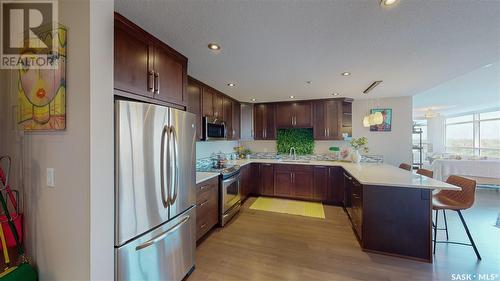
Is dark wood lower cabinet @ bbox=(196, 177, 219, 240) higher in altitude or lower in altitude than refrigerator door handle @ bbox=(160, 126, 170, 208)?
lower

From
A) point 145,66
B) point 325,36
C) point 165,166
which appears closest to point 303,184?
point 325,36

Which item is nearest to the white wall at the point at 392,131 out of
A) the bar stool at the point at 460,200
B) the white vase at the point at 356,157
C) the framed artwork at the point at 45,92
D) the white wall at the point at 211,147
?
the white vase at the point at 356,157

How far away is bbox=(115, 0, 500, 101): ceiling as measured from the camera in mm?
1368

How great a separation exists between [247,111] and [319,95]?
1783 mm

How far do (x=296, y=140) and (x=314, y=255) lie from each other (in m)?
3.02

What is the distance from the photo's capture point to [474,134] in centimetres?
716

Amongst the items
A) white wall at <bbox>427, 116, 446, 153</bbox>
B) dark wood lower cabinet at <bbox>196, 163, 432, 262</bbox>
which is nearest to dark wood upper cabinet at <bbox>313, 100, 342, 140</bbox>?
dark wood lower cabinet at <bbox>196, 163, 432, 262</bbox>

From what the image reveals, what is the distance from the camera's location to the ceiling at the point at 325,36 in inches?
53.9

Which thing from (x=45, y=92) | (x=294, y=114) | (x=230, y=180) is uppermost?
(x=294, y=114)

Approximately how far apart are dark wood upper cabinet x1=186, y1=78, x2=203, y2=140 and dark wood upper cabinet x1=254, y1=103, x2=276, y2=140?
6.95 ft

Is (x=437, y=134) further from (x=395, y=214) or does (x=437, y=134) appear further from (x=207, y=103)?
(x=207, y=103)

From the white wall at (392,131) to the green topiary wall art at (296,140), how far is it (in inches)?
40.8

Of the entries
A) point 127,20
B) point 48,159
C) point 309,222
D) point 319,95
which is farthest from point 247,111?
point 48,159

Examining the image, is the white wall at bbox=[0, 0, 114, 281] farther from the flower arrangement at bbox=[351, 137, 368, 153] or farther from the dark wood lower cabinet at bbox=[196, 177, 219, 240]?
the flower arrangement at bbox=[351, 137, 368, 153]
